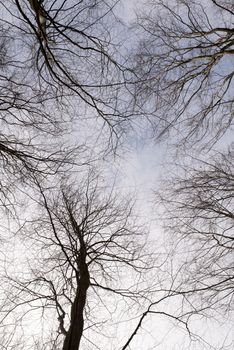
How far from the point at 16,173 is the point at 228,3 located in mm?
3856

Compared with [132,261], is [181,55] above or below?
above

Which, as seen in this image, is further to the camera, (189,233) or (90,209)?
(90,209)

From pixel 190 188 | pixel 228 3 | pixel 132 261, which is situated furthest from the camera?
pixel 132 261

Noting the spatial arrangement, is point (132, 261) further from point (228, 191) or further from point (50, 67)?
point (50, 67)

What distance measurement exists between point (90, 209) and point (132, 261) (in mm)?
1113

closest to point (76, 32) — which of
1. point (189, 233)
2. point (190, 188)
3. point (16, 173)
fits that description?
point (16, 173)

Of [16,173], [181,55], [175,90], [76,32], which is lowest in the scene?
[16,173]

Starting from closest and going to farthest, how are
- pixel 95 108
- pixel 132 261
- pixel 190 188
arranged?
pixel 95 108
pixel 190 188
pixel 132 261

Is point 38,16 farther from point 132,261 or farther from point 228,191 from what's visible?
point 132,261

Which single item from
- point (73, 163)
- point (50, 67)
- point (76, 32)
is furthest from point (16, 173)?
point (76, 32)

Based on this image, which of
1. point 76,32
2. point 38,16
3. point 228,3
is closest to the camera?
point 38,16

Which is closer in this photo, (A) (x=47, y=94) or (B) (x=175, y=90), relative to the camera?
(A) (x=47, y=94)

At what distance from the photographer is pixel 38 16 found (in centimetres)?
346

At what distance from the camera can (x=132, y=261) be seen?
6.17 m
